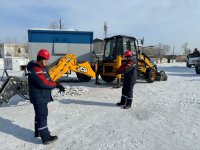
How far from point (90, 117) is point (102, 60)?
686cm

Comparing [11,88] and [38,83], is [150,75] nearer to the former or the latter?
[11,88]

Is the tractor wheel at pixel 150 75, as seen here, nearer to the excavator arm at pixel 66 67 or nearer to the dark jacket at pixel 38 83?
the excavator arm at pixel 66 67

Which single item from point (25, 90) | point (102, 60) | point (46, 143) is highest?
point (102, 60)

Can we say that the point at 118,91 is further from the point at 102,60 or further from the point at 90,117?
the point at 90,117

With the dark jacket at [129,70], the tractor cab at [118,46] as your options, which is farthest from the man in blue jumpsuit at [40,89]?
the tractor cab at [118,46]

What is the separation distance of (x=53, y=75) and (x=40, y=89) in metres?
4.94

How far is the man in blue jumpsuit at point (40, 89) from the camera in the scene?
5.29 metres

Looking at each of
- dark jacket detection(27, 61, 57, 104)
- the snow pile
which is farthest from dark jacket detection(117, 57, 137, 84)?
dark jacket detection(27, 61, 57, 104)

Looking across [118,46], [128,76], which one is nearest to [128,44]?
[118,46]

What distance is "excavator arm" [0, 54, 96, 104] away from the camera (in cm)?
812

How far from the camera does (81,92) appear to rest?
1073 centimetres

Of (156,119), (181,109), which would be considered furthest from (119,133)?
(181,109)

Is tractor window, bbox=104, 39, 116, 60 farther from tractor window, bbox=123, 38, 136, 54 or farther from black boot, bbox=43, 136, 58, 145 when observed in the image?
black boot, bbox=43, 136, 58, 145

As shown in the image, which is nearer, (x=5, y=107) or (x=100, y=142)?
(x=100, y=142)
